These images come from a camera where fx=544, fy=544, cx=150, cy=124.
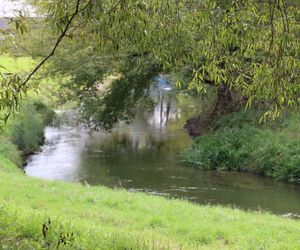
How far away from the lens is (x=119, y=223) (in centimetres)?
934

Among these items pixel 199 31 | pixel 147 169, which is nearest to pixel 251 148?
pixel 147 169

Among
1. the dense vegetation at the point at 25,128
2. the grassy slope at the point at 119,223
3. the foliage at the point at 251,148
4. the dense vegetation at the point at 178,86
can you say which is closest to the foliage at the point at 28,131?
the dense vegetation at the point at 25,128

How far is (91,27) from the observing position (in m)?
5.77

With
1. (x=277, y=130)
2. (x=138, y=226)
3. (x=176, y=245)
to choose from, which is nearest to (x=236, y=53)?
(x=176, y=245)

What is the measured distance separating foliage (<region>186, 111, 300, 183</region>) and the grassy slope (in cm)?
794

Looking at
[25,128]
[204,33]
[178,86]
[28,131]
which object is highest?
[204,33]

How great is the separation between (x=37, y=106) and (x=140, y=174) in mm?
9925

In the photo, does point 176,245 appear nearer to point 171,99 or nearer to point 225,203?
point 225,203

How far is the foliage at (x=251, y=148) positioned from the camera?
1908 cm

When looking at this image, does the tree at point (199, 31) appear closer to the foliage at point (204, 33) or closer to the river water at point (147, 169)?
the foliage at point (204, 33)

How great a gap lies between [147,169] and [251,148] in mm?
4049

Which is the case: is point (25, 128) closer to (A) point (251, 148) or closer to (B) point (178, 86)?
(A) point (251, 148)

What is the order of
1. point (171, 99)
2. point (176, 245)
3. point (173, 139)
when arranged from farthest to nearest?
point (171, 99) → point (173, 139) → point (176, 245)

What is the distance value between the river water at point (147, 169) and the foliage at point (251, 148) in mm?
594
